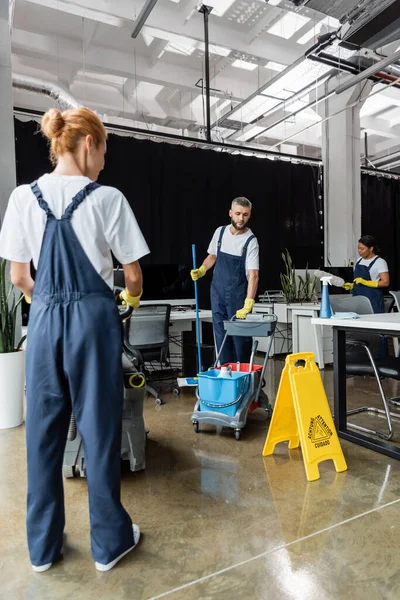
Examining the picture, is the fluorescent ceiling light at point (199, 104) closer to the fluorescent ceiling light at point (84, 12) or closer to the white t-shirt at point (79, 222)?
the fluorescent ceiling light at point (84, 12)

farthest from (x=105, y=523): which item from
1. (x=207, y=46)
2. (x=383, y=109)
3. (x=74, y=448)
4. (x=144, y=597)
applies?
(x=383, y=109)

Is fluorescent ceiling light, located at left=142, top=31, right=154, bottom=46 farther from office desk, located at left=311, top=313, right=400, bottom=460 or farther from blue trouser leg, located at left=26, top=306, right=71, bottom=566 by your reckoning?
blue trouser leg, located at left=26, top=306, right=71, bottom=566

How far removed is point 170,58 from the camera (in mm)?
5801

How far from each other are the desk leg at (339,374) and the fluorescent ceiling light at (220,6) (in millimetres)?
4069

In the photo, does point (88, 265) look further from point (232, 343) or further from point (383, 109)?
point (383, 109)

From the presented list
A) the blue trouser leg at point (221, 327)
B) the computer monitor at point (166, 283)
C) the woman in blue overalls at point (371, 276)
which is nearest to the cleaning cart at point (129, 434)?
the blue trouser leg at point (221, 327)

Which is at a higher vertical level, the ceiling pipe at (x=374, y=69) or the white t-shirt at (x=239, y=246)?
the ceiling pipe at (x=374, y=69)

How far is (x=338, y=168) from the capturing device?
6973 millimetres

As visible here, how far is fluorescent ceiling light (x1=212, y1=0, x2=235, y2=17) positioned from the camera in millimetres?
4660

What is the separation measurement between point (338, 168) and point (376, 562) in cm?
653

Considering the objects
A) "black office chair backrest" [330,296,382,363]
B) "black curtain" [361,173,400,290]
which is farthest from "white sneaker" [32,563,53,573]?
"black curtain" [361,173,400,290]

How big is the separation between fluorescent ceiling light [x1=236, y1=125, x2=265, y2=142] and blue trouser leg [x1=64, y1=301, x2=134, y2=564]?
6847mm

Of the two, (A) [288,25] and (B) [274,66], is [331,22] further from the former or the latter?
(B) [274,66]

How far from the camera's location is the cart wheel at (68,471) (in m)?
2.18
